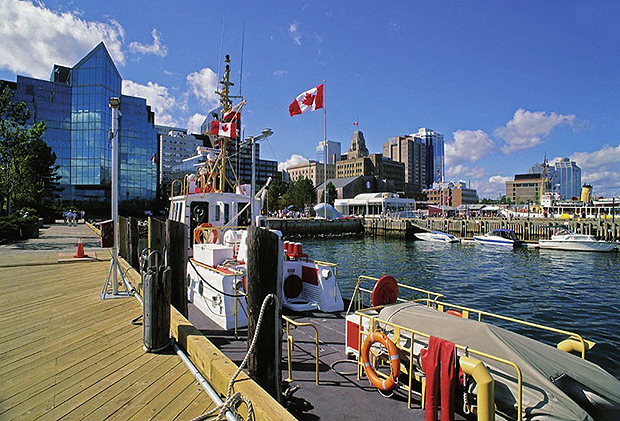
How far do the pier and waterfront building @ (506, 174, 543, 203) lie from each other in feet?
662

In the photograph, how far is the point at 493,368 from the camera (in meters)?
4.66

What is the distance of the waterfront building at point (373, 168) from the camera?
168 meters

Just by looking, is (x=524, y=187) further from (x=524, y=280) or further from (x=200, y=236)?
(x=200, y=236)

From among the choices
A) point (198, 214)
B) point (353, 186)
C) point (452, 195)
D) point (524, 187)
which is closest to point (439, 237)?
point (198, 214)

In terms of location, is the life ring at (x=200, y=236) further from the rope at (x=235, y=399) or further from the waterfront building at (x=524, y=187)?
the waterfront building at (x=524, y=187)

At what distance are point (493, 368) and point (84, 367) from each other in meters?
5.75

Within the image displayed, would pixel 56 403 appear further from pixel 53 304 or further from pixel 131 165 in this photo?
pixel 131 165

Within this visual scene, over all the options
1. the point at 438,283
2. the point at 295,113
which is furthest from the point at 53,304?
the point at 438,283

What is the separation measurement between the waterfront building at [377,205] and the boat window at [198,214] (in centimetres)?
7961

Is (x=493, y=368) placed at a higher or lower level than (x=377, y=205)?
lower

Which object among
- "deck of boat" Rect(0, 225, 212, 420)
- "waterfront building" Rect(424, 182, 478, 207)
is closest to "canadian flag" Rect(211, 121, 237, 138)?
"deck of boat" Rect(0, 225, 212, 420)

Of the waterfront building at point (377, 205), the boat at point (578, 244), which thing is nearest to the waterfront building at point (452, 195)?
the waterfront building at point (377, 205)

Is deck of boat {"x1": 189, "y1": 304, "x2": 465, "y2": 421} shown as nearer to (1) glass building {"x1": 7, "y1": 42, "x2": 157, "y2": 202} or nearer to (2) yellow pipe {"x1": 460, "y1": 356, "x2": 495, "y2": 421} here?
(2) yellow pipe {"x1": 460, "y1": 356, "x2": 495, "y2": 421}

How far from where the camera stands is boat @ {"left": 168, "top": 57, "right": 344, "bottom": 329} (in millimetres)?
8516
